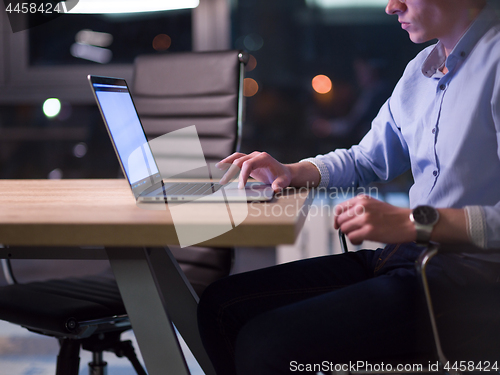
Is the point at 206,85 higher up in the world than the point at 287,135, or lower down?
higher up

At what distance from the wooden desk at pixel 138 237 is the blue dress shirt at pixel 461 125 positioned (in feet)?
0.96

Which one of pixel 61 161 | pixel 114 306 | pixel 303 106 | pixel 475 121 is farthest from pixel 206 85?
pixel 61 161

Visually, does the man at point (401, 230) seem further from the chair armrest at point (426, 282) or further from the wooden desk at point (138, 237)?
the wooden desk at point (138, 237)

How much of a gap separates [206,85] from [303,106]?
1465 millimetres

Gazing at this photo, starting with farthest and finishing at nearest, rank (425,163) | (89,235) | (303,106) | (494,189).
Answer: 1. (303,106)
2. (425,163)
3. (494,189)
4. (89,235)

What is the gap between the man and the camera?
84 centimetres

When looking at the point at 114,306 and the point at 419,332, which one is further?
the point at 114,306

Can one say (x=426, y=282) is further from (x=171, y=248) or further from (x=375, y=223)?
(x=171, y=248)

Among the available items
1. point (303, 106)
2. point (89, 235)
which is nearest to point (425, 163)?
point (89, 235)

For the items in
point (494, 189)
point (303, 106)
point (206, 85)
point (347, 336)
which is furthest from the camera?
point (303, 106)

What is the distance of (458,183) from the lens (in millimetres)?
991

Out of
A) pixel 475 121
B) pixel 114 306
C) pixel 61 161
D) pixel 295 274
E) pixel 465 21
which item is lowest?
pixel 61 161

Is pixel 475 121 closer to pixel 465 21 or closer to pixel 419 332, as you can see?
pixel 465 21

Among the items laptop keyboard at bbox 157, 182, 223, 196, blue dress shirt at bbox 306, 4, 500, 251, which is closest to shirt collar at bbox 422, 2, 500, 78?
blue dress shirt at bbox 306, 4, 500, 251
